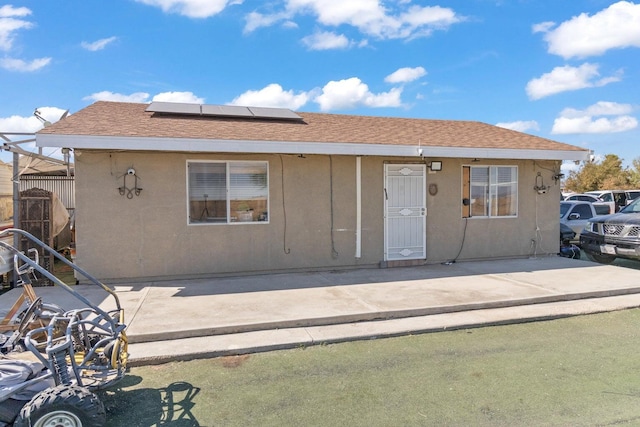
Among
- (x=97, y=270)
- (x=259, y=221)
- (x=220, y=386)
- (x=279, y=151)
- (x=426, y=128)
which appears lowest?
(x=220, y=386)

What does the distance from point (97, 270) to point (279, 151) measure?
4090mm

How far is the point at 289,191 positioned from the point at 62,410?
666 centimetres

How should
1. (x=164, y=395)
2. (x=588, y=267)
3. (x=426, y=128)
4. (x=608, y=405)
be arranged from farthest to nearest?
1. (x=426, y=128)
2. (x=588, y=267)
3. (x=164, y=395)
4. (x=608, y=405)

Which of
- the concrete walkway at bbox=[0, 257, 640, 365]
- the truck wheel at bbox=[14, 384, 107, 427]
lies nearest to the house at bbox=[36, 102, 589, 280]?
the concrete walkway at bbox=[0, 257, 640, 365]

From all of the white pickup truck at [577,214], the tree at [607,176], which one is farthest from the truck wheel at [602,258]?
the tree at [607,176]

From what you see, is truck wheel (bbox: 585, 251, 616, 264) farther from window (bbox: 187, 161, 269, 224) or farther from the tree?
the tree

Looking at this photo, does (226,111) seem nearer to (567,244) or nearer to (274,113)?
(274,113)

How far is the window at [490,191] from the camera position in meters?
10.7

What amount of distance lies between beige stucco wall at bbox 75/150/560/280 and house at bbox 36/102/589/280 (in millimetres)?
24

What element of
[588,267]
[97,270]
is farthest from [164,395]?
[588,267]

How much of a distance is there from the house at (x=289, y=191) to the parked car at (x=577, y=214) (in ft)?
6.66

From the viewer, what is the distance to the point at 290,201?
30.6 ft

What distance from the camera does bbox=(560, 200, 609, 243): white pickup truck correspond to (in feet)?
42.8

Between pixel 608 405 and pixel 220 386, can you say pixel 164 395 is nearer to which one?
pixel 220 386
